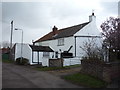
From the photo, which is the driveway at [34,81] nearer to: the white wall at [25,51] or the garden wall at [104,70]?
the garden wall at [104,70]

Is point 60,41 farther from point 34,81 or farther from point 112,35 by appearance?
point 34,81

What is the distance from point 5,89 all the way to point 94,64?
864 cm

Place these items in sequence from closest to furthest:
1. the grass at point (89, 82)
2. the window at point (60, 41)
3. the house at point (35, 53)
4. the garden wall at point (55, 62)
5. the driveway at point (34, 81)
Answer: the driveway at point (34, 81) < the grass at point (89, 82) < the garden wall at point (55, 62) < the house at point (35, 53) < the window at point (60, 41)

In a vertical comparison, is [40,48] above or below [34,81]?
above

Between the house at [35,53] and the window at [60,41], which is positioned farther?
the window at [60,41]

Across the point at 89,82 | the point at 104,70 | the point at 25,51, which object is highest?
the point at 25,51

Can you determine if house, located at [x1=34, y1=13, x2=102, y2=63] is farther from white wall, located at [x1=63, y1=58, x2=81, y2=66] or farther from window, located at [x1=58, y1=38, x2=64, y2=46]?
white wall, located at [x1=63, y1=58, x2=81, y2=66]

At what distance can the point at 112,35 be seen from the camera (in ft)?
98.2

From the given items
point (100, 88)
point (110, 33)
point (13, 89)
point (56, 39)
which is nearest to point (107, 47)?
point (110, 33)

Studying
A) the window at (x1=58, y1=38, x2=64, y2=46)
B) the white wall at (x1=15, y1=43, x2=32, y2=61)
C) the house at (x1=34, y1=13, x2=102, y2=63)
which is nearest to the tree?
the house at (x1=34, y1=13, x2=102, y2=63)

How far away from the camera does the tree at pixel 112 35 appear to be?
93.2ft

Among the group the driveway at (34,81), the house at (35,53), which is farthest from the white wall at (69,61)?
the driveway at (34,81)

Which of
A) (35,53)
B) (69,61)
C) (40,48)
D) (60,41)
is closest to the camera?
(69,61)

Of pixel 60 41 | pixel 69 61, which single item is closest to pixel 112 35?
pixel 69 61
